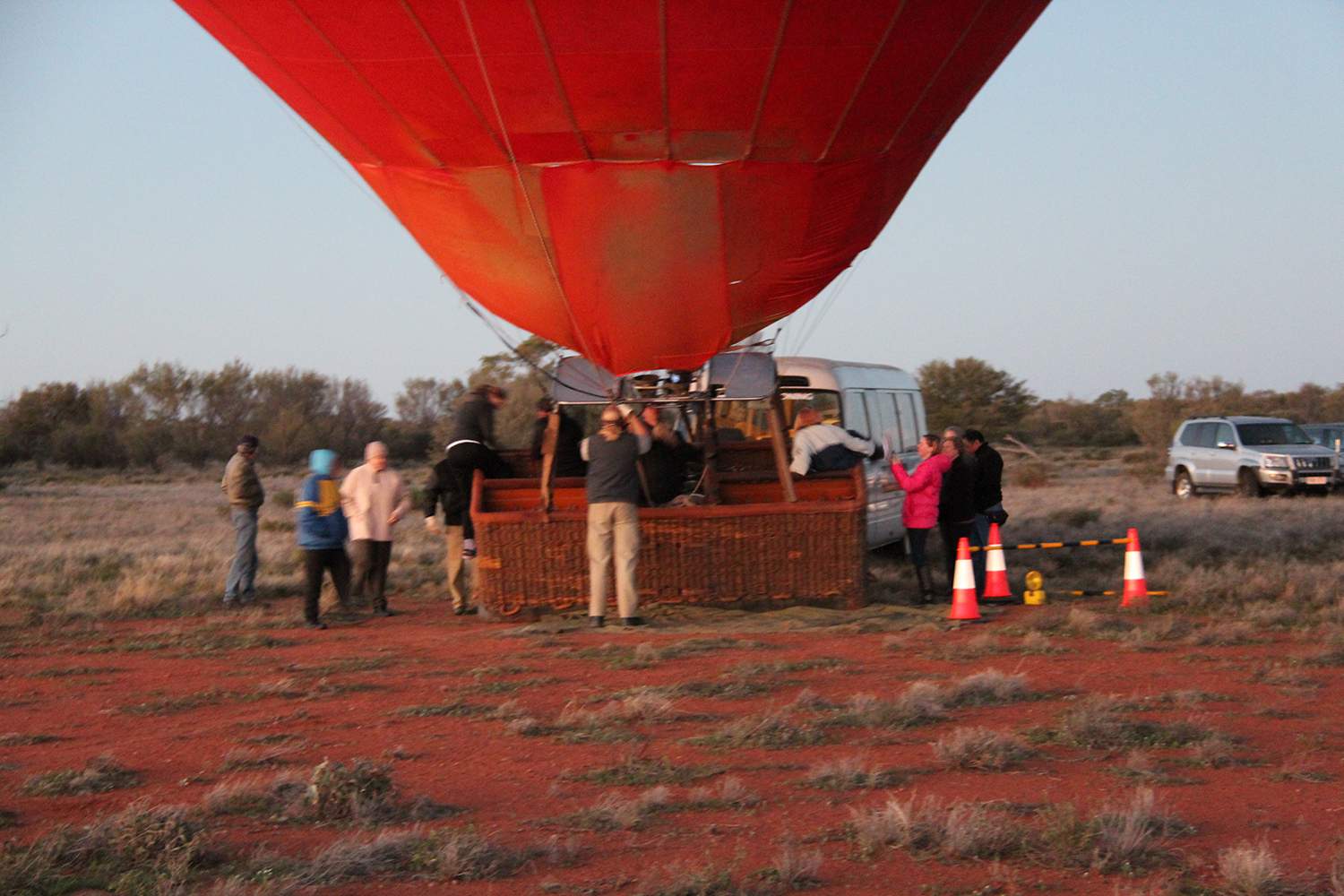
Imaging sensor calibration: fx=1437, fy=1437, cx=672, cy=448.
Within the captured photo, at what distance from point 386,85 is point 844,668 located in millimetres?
4913

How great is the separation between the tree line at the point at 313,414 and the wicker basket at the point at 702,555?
40364 millimetres

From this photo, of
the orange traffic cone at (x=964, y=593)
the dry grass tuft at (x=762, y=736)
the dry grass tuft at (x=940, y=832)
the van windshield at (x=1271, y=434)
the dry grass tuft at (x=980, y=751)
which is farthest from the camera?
the van windshield at (x=1271, y=434)

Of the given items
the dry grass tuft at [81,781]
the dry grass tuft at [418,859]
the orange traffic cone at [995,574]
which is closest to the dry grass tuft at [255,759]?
the dry grass tuft at [81,781]

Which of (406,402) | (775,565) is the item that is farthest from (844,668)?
(406,402)

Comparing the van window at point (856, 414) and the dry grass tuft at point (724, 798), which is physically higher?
the van window at point (856, 414)

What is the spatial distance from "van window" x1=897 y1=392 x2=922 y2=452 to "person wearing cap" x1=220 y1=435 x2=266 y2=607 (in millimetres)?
7644

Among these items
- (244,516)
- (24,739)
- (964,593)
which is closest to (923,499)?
(964,593)

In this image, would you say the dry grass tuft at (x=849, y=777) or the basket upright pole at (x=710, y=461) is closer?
the dry grass tuft at (x=849, y=777)

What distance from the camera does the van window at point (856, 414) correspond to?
15586mm

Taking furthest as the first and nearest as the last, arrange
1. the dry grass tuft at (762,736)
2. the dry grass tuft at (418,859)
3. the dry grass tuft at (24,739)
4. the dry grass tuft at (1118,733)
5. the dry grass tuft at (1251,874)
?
the dry grass tuft at (24,739)
the dry grass tuft at (762,736)
the dry grass tuft at (1118,733)
the dry grass tuft at (418,859)
the dry grass tuft at (1251,874)

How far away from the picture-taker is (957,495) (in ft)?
43.9

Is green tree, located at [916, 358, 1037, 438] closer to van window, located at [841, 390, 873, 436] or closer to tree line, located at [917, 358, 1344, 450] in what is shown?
tree line, located at [917, 358, 1344, 450]

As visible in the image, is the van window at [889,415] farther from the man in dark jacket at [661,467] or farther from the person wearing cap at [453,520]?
the person wearing cap at [453,520]

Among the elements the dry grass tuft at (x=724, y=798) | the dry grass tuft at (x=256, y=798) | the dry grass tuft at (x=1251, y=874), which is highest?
the dry grass tuft at (x=256, y=798)
